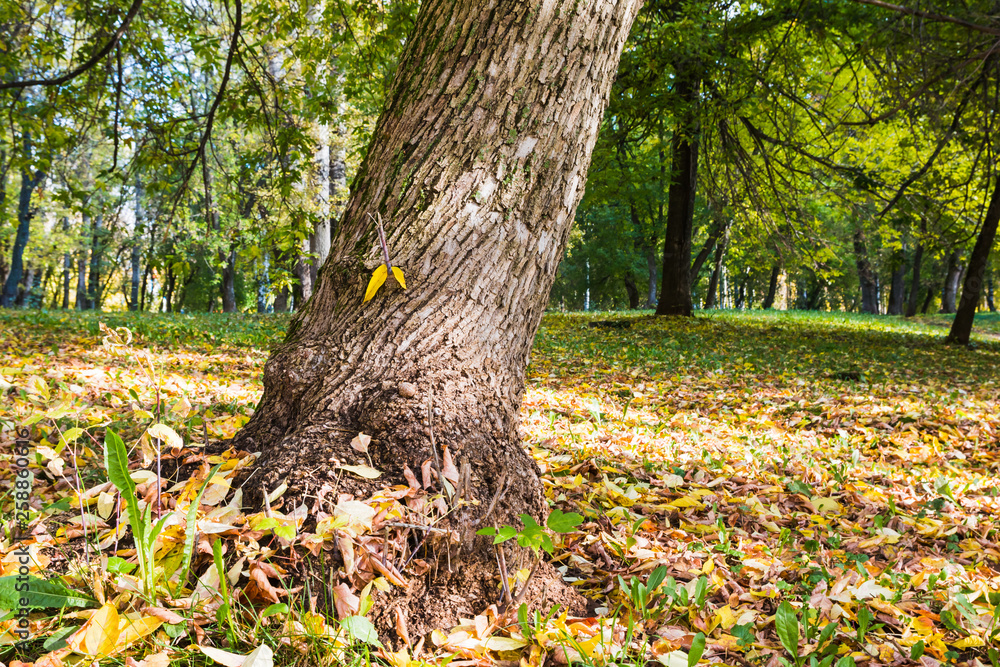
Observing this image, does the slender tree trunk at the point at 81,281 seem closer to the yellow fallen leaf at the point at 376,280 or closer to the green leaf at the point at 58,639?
the yellow fallen leaf at the point at 376,280

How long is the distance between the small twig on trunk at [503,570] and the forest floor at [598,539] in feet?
0.22

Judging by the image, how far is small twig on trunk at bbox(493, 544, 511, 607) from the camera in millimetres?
1500

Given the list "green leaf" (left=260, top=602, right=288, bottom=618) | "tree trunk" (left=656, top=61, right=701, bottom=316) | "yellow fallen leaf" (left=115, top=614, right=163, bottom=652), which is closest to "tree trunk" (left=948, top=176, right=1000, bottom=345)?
"tree trunk" (left=656, top=61, right=701, bottom=316)

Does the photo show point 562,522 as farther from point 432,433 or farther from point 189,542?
point 189,542

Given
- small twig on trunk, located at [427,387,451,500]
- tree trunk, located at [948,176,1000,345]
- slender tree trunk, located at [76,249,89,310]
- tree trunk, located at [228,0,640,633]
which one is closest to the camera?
small twig on trunk, located at [427,387,451,500]

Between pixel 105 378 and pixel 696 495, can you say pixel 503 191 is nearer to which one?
pixel 696 495

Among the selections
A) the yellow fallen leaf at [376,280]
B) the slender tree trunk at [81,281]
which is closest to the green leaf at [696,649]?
the yellow fallen leaf at [376,280]

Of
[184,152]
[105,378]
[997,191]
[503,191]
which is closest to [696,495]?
[503,191]

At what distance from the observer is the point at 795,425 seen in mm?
4086

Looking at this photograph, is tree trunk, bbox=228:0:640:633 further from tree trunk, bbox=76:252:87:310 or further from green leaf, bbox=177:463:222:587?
tree trunk, bbox=76:252:87:310

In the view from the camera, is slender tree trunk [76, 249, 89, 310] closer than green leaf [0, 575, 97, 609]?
No

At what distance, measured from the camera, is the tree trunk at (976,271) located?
8.12 metres

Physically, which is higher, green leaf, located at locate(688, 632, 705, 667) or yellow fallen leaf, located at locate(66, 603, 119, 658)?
yellow fallen leaf, located at locate(66, 603, 119, 658)

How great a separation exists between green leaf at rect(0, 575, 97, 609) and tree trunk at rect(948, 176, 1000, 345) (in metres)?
10.3
